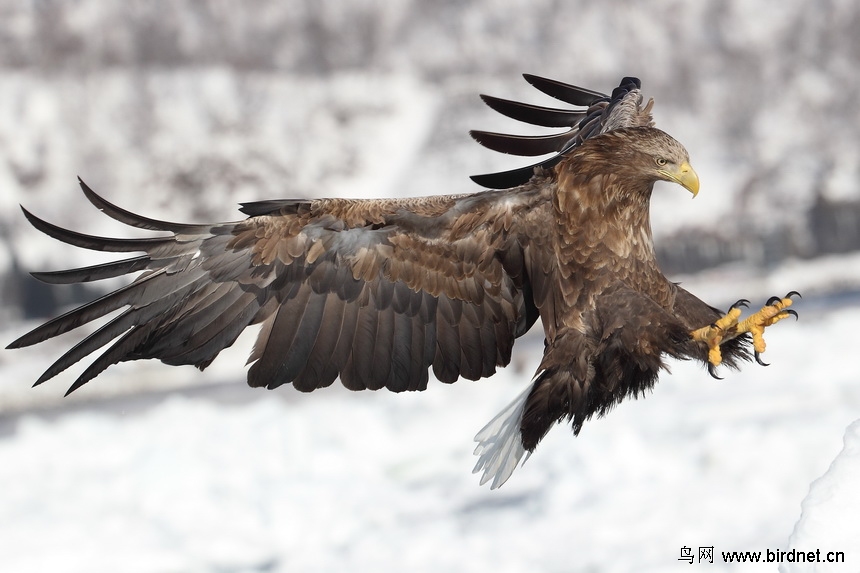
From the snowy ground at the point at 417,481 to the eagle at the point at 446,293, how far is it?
3.76 ft

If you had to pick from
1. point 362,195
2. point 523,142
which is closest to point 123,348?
point 523,142

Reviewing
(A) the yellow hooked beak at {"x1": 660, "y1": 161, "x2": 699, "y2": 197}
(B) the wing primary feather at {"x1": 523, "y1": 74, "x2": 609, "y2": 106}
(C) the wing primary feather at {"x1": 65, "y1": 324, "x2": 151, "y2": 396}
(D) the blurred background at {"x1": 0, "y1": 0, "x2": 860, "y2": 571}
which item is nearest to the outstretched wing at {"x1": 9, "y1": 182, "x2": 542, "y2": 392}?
(C) the wing primary feather at {"x1": 65, "y1": 324, "x2": 151, "y2": 396}

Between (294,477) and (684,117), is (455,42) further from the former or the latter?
(294,477)

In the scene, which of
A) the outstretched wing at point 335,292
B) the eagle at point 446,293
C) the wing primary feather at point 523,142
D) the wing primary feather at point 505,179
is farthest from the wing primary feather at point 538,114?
the outstretched wing at point 335,292

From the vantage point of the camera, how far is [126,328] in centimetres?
339

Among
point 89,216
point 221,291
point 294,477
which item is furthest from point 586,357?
point 89,216

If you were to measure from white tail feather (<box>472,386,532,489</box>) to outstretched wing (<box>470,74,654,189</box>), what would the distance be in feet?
2.93

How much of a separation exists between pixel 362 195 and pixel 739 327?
23.8 ft

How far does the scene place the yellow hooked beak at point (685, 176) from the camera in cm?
321

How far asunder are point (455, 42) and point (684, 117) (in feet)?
8.37

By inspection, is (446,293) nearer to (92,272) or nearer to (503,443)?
(503,443)

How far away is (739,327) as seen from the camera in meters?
3.07

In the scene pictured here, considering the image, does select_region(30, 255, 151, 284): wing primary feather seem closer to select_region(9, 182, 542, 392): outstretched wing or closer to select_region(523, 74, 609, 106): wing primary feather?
select_region(9, 182, 542, 392): outstretched wing

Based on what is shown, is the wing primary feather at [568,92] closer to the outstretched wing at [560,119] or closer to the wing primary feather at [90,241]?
the outstretched wing at [560,119]
